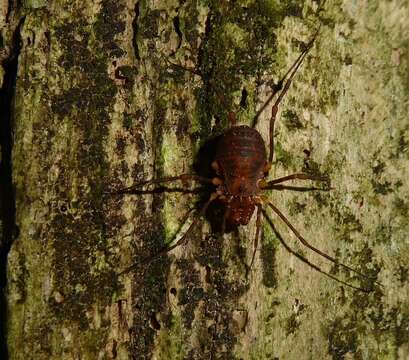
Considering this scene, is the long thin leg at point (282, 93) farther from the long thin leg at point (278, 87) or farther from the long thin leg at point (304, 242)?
the long thin leg at point (304, 242)

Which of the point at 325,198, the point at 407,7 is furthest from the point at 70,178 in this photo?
the point at 407,7

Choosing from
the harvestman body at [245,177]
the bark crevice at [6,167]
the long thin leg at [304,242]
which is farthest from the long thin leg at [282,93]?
the bark crevice at [6,167]

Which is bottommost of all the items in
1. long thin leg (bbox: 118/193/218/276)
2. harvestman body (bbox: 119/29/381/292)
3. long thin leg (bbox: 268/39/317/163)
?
long thin leg (bbox: 118/193/218/276)

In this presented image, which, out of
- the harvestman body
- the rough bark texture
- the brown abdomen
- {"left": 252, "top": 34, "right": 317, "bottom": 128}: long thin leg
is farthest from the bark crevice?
{"left": 252, "top": 34, "right": 317, "bottom": 128}: long thin leg

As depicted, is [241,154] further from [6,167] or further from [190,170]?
[6,167]

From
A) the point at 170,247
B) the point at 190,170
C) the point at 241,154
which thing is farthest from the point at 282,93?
the point at 170,247

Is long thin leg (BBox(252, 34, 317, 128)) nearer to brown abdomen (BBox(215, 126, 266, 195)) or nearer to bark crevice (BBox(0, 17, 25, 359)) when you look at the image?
brown abdomen (BBox(215, 126, 266, 195))
